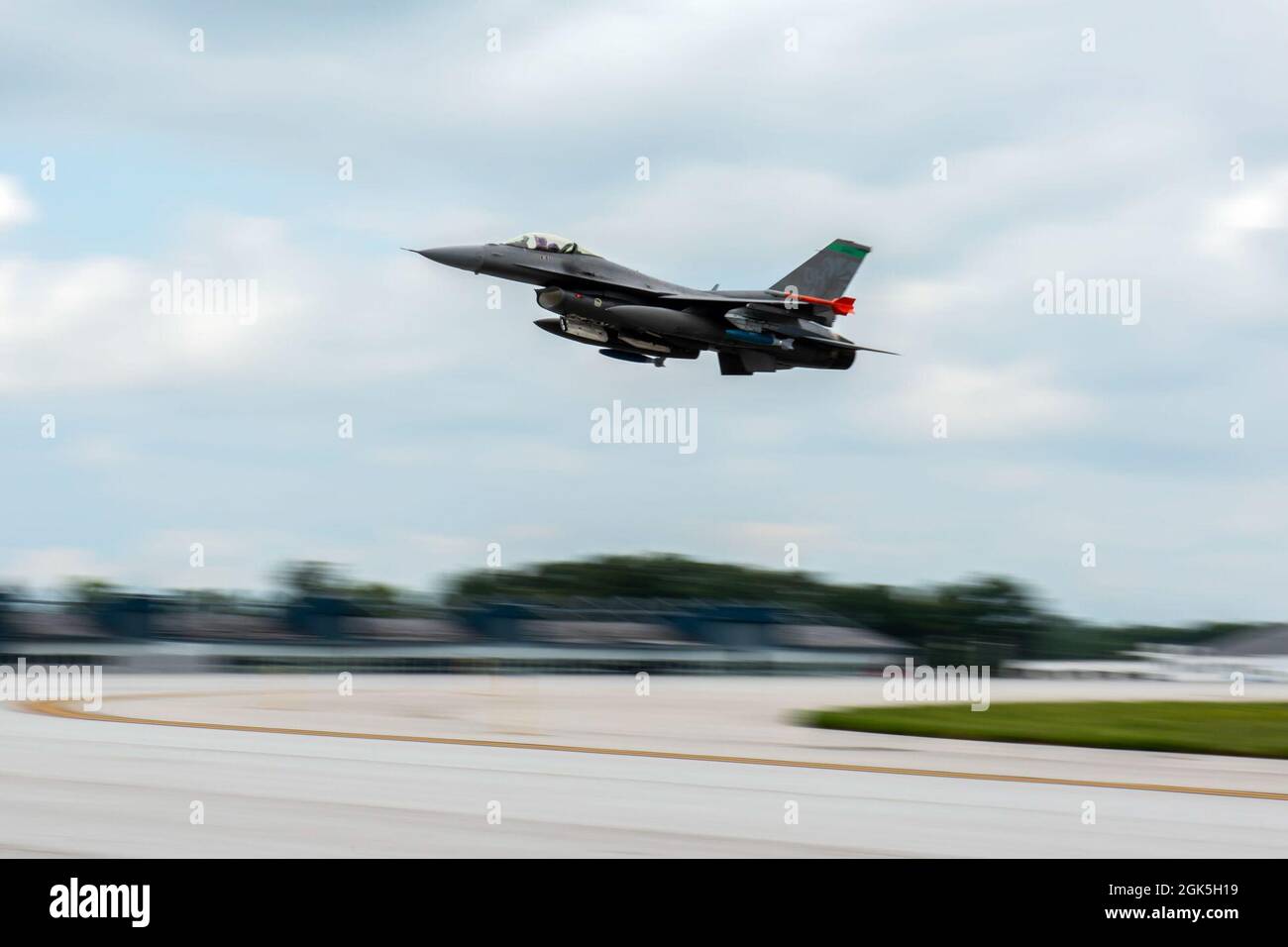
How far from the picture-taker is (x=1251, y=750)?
23.4 m

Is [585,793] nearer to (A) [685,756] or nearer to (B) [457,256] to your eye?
(A) [685,756]

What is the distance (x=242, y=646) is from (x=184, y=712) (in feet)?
109

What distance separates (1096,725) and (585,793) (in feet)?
52.0

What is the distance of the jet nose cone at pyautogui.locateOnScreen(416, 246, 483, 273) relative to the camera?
94.1 feet

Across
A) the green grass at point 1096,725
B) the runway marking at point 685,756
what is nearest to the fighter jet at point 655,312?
the green grass at point 1096,725

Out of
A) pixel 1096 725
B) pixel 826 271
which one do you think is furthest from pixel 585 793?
pixel 826 271

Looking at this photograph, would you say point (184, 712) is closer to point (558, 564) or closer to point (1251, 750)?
point (1251, 750)

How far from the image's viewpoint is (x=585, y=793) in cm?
1606

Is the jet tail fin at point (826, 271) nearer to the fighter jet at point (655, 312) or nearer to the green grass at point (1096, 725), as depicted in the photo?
the fighter jet at point (655, 312)

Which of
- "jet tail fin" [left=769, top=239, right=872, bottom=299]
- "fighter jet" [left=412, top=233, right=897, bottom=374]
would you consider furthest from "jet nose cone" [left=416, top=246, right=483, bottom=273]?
"jet tail fin" [left=769, top=239, right=872, bottom=299]

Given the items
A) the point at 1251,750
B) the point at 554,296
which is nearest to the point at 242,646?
the point at 554,296

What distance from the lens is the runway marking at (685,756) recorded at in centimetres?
1802

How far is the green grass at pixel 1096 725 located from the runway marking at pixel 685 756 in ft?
20.3

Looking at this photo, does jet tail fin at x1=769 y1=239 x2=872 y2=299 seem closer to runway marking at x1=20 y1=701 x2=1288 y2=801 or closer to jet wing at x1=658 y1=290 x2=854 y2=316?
jet wing at x1=658 y1=290 x2=854 y2=316
